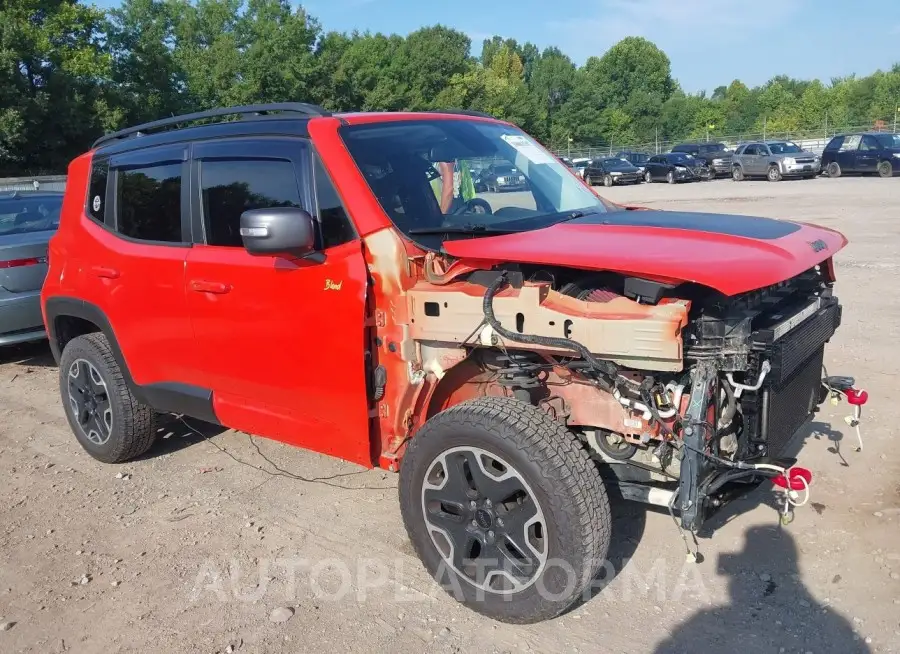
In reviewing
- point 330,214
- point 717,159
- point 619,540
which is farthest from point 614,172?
point 330,214

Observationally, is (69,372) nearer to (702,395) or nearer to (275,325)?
(275,325)

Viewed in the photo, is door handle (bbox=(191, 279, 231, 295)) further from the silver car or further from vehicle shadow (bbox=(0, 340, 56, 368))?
vehicle shadow (bbox=(0, 340, 56, 368))

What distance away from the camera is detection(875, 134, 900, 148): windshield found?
28219 millimetres

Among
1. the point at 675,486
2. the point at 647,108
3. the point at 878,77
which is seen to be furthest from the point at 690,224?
the point at 647,108

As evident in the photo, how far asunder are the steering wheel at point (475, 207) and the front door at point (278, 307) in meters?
0.61

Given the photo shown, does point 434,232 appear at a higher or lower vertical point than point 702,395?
higher

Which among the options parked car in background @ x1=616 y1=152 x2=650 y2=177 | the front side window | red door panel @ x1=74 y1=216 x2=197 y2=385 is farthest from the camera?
parked car in background @ x1=616 y1=152 x2=650 y2=177

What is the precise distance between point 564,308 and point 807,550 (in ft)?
5.83

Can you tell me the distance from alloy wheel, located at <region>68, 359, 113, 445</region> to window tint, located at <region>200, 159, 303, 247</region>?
1585 mm

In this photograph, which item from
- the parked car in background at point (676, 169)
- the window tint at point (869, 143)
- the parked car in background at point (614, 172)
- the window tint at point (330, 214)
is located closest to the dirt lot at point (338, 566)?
the window tint at point (330, 214)

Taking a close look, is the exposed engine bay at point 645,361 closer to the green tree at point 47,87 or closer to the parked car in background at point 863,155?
the parked car in background at point 863,155

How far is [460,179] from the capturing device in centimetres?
393

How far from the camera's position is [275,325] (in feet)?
12.2

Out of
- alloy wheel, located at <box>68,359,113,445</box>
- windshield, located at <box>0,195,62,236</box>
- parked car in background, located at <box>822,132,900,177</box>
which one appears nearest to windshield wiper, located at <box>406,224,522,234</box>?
alloy wheel, located at <box>68,359,113,445</box>
